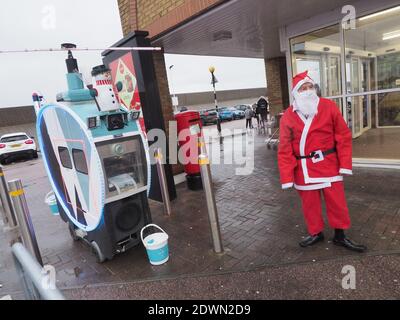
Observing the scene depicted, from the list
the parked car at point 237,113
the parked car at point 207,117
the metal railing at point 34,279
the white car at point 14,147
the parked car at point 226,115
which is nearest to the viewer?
the metal railing at point 34,279

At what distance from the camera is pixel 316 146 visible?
2844 mm

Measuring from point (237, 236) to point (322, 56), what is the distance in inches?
228

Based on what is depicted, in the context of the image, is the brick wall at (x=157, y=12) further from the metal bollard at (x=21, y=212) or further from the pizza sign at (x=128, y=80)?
the metal bollard at (x=21, y=212)

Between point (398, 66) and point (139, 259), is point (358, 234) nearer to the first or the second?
point (139, 259)

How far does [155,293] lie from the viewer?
2762 millimetres

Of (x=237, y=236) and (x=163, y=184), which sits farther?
(x=163, y=184)

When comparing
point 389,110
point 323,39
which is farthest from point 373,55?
point 323,39

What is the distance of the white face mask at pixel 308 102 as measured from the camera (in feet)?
9.07

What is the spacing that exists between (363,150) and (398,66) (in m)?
2.97

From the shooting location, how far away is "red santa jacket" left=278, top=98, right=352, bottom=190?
2.81 meters

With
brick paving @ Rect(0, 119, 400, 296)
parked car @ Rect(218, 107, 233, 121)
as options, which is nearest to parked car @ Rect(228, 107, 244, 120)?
parked car @ Rect(218, 107, 233, 121)

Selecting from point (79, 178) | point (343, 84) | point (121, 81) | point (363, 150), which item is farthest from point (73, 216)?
point (363, 150)

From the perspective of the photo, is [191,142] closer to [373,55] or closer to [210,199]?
[210,199]

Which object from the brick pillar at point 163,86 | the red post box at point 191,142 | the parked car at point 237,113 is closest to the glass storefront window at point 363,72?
the red post box at point 191,142
